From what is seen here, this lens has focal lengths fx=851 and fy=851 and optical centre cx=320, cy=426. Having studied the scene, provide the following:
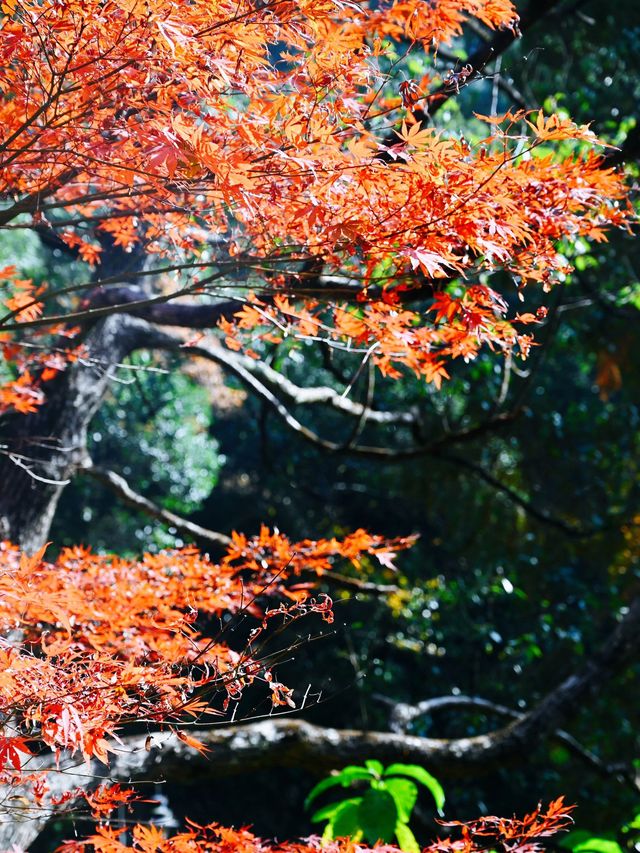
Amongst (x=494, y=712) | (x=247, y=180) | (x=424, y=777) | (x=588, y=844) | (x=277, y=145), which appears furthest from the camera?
(x=494, y=712)

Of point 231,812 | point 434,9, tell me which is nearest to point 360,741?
point 434,9

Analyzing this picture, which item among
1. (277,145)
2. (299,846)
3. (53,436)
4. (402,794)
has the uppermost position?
(277,145)

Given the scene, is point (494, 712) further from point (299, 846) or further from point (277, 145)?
point (277, 145)

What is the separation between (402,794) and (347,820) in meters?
0.22

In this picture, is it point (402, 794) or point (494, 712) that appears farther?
point (494, 712)

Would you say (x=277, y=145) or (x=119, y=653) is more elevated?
(x=277, y=145)

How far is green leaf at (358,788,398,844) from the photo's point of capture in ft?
9.76

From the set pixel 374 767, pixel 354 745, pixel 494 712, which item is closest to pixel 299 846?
pixel 374 767

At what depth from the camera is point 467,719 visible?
253 inches

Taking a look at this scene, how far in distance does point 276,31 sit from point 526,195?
2.22 feet

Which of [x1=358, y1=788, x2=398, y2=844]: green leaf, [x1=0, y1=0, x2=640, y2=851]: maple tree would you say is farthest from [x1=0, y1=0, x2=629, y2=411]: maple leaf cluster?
[x1=358, y1=788, x2=398, y2=844]: green leaf

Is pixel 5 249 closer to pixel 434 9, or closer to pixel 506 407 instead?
pixel 506 407

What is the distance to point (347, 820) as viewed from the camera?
118 inches

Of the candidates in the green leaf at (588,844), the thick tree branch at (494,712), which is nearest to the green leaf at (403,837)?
the green leaf at (588,844)
